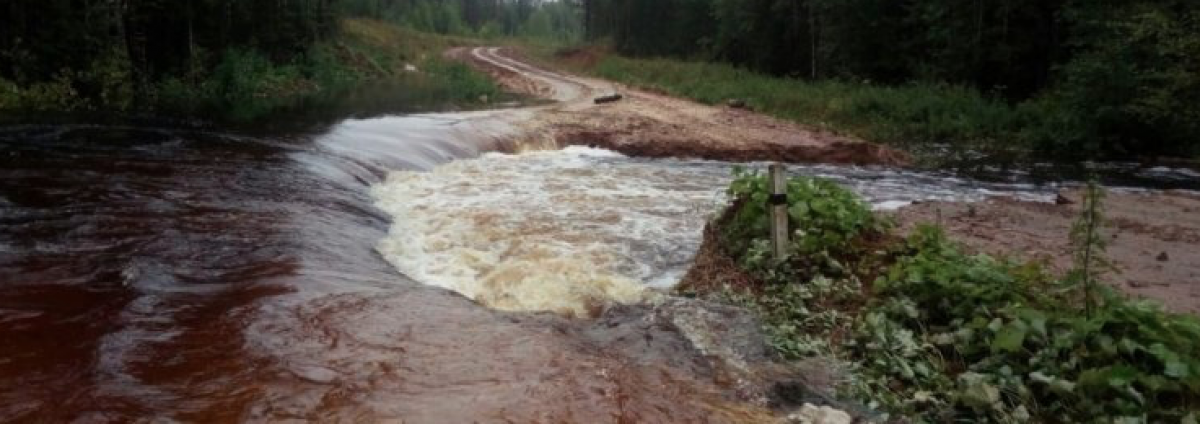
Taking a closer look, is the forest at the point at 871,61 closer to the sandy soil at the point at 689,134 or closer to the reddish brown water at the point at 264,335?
the sandy soil at the point at 689,134

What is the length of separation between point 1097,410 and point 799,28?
36180mm

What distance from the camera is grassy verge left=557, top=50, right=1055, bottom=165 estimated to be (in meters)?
21.5

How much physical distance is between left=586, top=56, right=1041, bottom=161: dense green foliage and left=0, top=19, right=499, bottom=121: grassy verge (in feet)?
35.0

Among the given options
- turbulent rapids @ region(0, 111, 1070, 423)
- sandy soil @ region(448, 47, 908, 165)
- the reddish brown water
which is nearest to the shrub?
turbulent rapids @ region(0, 111, 1070, 423)

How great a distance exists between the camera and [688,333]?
19.9 feet

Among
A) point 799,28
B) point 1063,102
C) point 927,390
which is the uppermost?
point 799,28

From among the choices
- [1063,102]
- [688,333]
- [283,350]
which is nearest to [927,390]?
[688,333]

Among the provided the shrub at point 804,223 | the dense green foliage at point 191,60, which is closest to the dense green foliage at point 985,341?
the shrub at point 804,223

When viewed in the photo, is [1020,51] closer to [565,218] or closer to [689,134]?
[689,134]

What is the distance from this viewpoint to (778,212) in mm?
7398

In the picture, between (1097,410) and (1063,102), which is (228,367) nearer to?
(1097,410)

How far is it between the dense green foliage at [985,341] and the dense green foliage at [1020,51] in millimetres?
14584

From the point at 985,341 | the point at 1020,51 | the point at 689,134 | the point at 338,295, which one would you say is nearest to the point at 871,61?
the point at 1020,51

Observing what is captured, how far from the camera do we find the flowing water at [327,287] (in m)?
4.54
